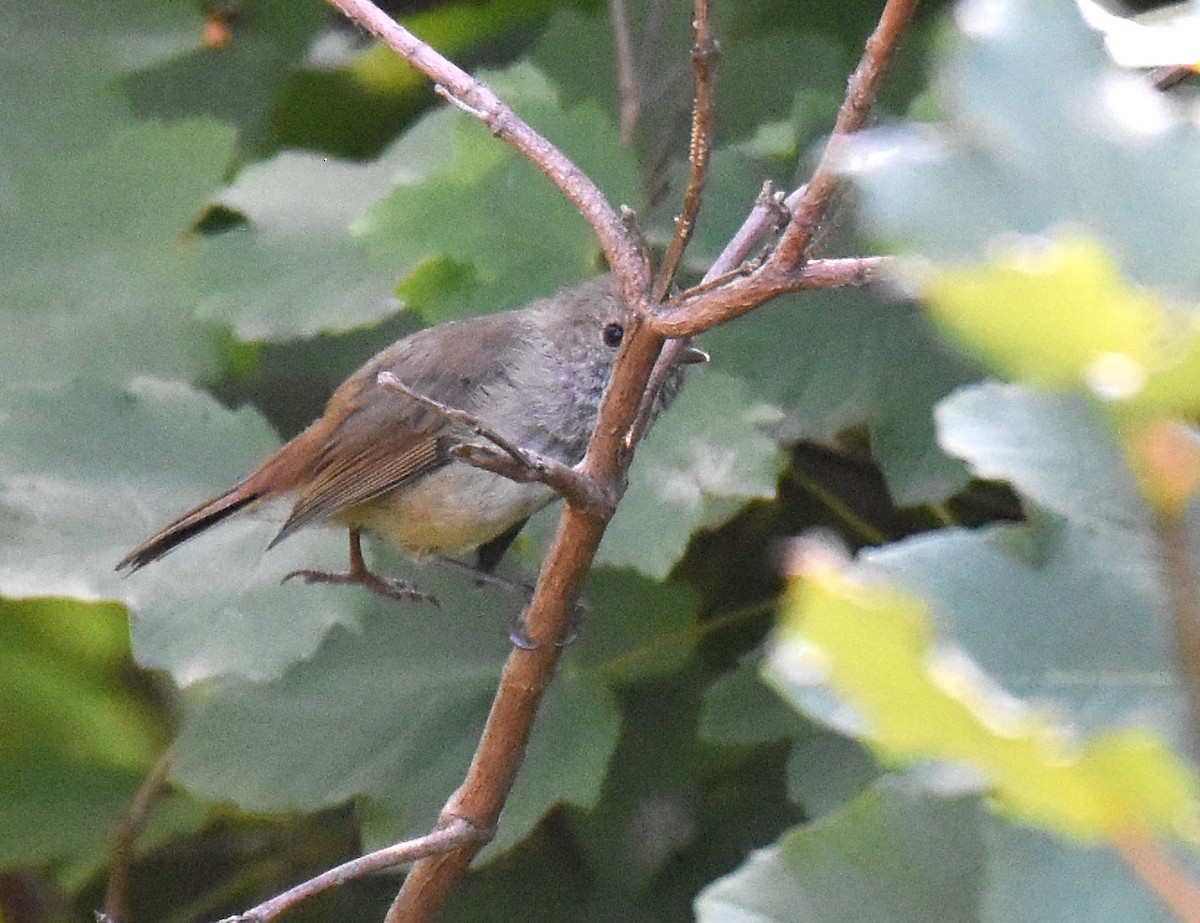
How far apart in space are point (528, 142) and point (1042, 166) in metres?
0.98

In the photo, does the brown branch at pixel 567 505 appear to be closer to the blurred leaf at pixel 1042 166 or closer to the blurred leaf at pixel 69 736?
the blurred leaf at pixel 1042 166

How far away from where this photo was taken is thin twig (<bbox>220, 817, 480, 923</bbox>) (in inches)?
53.4

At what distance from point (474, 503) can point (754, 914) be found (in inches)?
57.2

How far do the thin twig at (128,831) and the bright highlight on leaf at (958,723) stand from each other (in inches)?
80.8

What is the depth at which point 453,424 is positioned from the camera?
245cm

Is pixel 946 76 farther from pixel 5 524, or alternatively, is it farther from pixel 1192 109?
pixel 5 524

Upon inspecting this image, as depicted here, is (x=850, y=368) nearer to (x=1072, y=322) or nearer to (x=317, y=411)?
(x=317, y=411)

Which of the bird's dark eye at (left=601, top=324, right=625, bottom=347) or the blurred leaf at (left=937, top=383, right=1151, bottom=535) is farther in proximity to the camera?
the bird's dark eye at (left=601, top=324, right=625, bottom=347)

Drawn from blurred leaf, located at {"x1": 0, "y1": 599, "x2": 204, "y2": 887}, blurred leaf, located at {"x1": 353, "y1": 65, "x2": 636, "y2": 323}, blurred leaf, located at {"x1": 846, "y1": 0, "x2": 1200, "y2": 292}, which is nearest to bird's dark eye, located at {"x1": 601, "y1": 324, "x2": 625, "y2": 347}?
blurred leaf, located at {"x1": 353, "y1": 65, "x2": 636, "y2": 323}

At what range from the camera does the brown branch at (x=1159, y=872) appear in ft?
1.48

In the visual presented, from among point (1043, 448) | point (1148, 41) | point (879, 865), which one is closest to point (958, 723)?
point (1043, 448)

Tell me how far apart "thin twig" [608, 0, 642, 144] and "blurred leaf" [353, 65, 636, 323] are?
0.27 metres

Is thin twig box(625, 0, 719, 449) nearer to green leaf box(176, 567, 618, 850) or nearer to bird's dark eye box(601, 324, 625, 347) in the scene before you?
green leaf box(176, 567, 618, 850)

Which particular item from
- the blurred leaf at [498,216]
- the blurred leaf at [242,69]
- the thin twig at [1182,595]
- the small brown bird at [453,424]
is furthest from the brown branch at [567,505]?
the blurred leaf at [242,69]
